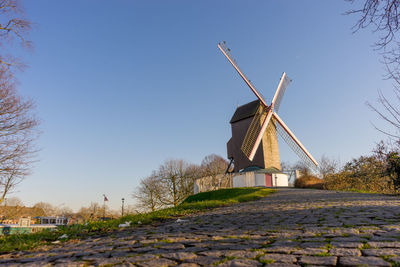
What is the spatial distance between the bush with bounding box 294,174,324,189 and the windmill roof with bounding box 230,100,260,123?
27.1 ft

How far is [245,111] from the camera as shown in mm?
29312

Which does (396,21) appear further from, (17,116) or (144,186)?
(144,186)

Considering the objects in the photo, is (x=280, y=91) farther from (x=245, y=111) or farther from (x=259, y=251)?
→ (x=259, y=251)

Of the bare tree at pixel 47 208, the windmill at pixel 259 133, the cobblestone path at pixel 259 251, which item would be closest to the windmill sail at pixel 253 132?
the windmill at pixel 259 133

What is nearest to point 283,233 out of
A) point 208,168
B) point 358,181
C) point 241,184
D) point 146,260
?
point 146,260

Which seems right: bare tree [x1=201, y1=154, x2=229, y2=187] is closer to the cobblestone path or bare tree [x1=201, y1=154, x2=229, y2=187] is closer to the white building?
the white building

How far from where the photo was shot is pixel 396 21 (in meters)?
5.00

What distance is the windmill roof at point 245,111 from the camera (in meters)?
28.1

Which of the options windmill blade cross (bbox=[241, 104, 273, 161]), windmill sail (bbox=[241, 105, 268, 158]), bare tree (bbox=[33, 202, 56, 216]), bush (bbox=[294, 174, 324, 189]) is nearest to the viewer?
bush (bbox=[294, 174, 324, 189])

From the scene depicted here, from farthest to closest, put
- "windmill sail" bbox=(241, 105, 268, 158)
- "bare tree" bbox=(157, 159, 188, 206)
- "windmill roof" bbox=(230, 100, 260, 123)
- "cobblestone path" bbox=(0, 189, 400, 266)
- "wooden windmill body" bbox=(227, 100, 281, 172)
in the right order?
"bare tree" bbox=(157, 159, 188, 206) < "windmill roof" bbox=(230, 100, 260, 123) < "wooden windmill body" bbox=(227, 100, 281, 172) < "windmill sail" bbox=(241, 105, 268, 158) < "cobblestone path" bbox=(0, 189, 400, 266)

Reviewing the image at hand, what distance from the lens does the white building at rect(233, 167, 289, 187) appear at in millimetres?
25516

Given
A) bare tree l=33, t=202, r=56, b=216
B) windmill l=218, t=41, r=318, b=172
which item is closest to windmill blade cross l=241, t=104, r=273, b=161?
windmill l=218, t=41, r=318, b=172

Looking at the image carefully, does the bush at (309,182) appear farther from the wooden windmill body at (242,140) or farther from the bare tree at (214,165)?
the bare tree at (214,165)

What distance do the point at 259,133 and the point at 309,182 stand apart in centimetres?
641
